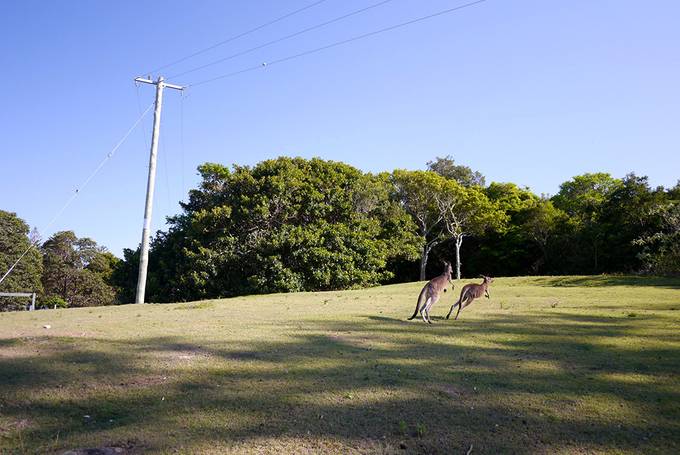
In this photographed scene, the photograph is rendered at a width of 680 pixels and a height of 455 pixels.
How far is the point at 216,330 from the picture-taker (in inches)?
404

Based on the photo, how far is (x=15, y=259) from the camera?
43344mm

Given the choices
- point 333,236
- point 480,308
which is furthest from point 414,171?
point 480,308

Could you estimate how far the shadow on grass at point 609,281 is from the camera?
22422 mm

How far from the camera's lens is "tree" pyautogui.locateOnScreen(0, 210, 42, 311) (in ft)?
138

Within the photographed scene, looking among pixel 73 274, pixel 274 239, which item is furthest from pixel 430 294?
pixel 73 274

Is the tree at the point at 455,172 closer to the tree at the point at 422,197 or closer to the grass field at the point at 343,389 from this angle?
the tree at the point at 422,197

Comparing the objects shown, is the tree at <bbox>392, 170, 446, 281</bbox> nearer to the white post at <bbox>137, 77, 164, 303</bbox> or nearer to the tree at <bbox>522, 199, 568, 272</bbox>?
the tree at <bbox>522, 199, 568, 272</bbox>

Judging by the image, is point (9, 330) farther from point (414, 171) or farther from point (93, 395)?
point (414, 171)

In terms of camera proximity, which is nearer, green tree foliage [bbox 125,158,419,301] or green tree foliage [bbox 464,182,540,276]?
green tree foliage [bbox 125,158,419,301]

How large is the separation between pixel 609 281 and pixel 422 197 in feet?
68.9

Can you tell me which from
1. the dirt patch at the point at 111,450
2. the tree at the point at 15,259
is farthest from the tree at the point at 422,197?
the dirt patch at the point at 111,450

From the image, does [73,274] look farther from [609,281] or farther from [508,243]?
[609,281]

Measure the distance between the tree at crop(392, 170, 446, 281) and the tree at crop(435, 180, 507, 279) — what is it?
1.74 ft

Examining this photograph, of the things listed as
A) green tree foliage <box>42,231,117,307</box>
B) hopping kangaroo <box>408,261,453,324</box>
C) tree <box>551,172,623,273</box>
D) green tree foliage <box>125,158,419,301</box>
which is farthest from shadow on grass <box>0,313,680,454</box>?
green tree foliage <box>42,231,117,307</box>
